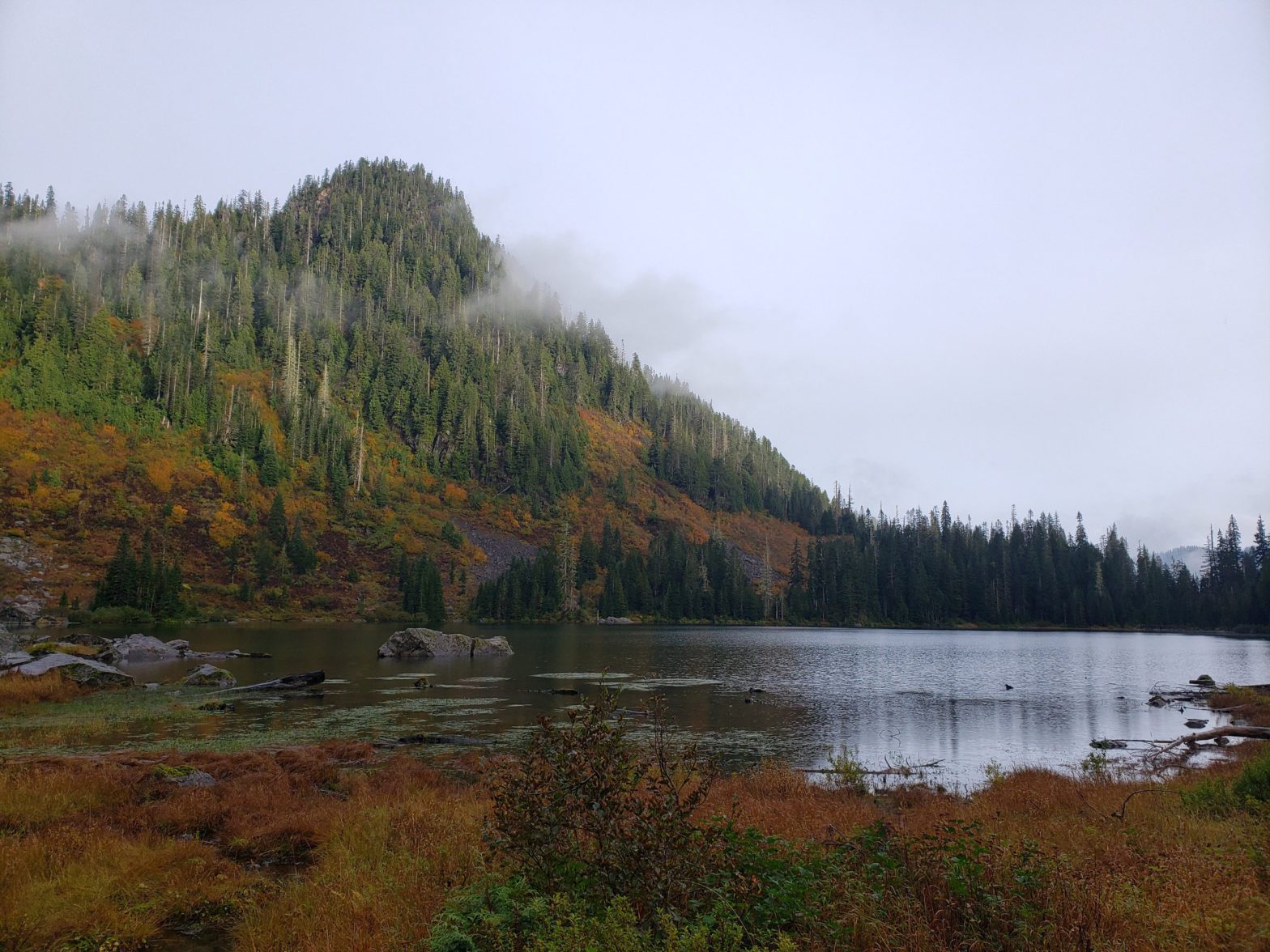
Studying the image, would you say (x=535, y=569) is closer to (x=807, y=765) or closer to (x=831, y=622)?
(x=831, y=622)

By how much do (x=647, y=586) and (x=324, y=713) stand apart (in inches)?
4550

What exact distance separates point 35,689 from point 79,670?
363cm

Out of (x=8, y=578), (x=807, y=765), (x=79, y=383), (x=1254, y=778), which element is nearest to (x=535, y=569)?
(x=8, y=578)

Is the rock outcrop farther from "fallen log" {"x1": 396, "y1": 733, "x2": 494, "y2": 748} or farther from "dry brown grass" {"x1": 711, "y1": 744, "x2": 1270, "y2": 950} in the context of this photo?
"dry brown grass" {"x1": 711, "y1": 744, "x2": 1270, "y2": 950}

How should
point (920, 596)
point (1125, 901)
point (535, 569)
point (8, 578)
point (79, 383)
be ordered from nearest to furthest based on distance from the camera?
point (1125, 901), point (8, 578), point (79, 383), point (535, 569), point (920, 596)

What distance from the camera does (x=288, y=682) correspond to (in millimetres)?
41125

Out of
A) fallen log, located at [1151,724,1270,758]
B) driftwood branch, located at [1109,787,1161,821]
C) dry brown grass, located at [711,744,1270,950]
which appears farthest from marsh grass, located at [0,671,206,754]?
fallen log, located at [1151,724,1270,758]

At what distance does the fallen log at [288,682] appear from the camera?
39688 mm

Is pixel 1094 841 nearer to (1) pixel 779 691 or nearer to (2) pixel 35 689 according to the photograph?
(1) pixel 779 691

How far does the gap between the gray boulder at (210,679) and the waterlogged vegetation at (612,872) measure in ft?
96.8

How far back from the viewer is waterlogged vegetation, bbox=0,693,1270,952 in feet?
22.4

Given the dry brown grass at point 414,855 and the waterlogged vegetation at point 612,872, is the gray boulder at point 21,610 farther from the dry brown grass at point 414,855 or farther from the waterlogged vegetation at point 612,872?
the waterlogged vegetation at point 612,872

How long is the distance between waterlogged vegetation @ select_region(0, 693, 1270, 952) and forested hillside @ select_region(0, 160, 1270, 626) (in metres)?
89.7

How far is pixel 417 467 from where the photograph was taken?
175250 millimetres
